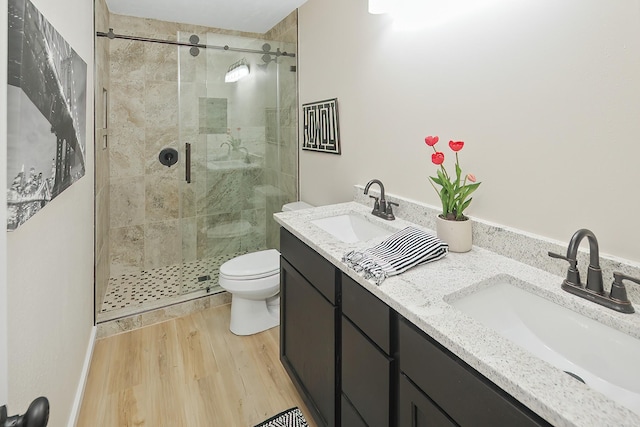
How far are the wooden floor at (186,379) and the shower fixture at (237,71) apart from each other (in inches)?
71.8

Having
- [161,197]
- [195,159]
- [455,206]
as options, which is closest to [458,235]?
[455,206]

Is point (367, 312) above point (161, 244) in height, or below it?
above

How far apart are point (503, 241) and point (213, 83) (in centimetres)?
222

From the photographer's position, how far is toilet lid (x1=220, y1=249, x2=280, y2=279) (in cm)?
225

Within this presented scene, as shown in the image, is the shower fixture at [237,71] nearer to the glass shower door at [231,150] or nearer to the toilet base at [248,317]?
the glass shower door at [231,150]

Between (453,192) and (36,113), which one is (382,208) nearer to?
(453,192)

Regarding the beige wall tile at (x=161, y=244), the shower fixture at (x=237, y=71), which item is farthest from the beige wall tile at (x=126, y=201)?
the shower fixture at (x=237, y=71)

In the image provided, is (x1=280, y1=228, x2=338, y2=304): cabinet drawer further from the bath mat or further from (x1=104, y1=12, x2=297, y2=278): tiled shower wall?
(x1=104, y1=12, x2=297, y2=278): tiled shower wall

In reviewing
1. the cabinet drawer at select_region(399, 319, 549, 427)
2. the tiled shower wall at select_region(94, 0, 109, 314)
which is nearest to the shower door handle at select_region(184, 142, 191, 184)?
the tiled shower wall at select_region(94, 0, 109, 314)

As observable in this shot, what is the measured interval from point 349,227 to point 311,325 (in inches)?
23.7

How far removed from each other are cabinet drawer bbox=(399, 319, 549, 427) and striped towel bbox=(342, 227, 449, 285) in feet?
0.62

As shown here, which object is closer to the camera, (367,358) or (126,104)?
(367,358)

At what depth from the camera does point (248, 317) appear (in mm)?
2352

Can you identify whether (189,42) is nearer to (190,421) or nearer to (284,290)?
(284,290)
